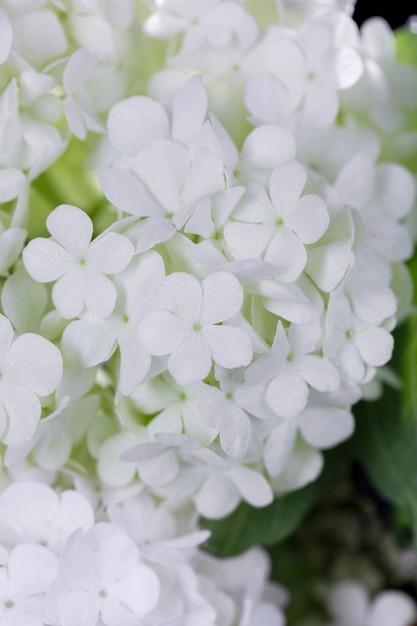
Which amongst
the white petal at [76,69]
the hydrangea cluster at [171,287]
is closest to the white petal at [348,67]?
the hydrangea cluster at [171,287]

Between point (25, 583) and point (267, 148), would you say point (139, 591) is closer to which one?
point (25, 583)

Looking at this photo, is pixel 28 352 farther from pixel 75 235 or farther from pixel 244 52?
pixel 244 52

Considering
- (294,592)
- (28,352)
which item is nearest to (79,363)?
(28,352)

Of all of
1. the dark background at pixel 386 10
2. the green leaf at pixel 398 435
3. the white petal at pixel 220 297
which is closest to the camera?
the white petal at pixel 220 297

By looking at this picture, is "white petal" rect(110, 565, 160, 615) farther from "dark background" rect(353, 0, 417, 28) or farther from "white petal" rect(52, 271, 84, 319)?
"dark background" rect(353, 0, 417, 28)

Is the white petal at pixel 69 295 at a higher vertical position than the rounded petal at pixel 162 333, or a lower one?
lower

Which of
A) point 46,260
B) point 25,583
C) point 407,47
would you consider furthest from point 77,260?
point 407,47

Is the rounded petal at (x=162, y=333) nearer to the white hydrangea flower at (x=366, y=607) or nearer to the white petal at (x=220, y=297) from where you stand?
the white petal at (x=220, y=297)
